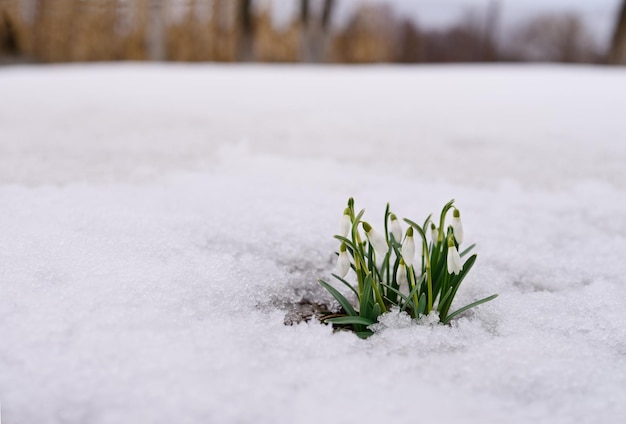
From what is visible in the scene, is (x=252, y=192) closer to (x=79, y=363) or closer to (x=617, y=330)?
(x=79, y=363)

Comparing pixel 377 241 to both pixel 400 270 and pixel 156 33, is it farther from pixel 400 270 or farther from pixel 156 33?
pixel 156 33

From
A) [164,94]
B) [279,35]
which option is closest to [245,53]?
[279,35]

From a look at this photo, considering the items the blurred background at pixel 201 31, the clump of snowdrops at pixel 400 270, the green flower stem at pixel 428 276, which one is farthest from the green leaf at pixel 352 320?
the blurred background at pixel 201 31

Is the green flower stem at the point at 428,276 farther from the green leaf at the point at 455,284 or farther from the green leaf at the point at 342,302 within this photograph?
the green leaf at the point at 342,302

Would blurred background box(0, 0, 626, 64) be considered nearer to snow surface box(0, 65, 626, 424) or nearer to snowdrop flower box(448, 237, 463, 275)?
snow surface box(0, 65, 626, 424)

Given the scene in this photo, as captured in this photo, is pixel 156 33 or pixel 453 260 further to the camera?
pixel 156 33

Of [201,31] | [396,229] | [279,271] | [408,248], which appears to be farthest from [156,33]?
[408,248]

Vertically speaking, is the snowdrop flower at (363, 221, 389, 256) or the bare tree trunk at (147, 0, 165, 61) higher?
the bare tree trunk at (147, 0, 165, 61)

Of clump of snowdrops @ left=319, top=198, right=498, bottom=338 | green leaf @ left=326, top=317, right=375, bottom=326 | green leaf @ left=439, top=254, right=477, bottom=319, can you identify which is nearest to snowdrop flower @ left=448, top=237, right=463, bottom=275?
clump of snowdrops @ left=319, top=198, right=498, bottom=338
